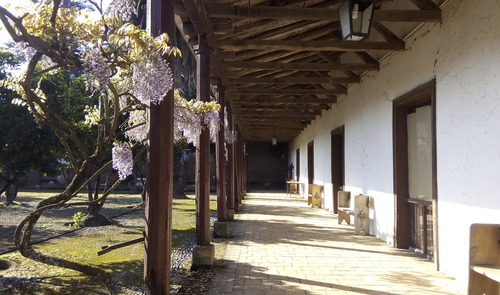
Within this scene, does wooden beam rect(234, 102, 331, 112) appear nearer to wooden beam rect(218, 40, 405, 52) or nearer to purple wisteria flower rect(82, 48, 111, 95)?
wooden beam rect(218, 40, 405, 52)

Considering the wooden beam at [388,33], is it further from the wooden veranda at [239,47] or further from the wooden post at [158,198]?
the wooden post at [158,198]

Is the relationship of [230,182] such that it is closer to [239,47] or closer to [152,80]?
[239,47]

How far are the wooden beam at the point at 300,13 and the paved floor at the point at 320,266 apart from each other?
256 cm

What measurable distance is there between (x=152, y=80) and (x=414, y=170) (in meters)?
3.82

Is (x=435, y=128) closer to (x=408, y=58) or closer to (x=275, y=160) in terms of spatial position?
(x=408, y=58)

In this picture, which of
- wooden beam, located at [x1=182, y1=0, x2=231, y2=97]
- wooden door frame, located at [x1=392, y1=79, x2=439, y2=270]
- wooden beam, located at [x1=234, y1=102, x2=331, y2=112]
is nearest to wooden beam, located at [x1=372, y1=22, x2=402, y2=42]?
wooden door frame, located at [x1=392, y1=79, x2=439, y2=270]

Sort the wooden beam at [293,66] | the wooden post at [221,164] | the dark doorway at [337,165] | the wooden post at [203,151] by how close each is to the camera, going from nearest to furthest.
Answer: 1. the wooden post at [203,151]
2. the wooden beam at [293,66]
3. the wooden post at [221,164]
4. the dark doorway at [337,165]

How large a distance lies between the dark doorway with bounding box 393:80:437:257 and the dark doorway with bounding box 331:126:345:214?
3.72 metres

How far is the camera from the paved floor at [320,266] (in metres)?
3.52

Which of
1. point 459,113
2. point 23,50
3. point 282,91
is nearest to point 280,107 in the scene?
point 282,91

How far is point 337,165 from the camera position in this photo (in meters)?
9.27

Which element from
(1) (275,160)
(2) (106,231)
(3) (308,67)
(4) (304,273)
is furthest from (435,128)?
(1) (275,160)

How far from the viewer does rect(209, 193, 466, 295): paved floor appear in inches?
139

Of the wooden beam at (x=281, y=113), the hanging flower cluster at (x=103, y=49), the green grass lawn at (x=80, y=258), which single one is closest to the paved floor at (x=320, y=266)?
the green grass lawn at (x=80, y=258)
